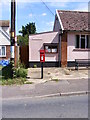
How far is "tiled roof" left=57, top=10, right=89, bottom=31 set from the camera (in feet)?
51.0

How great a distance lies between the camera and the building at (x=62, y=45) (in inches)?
599

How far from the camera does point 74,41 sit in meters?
15.5

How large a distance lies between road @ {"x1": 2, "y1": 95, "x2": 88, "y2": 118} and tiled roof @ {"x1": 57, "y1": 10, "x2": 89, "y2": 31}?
9.49 m

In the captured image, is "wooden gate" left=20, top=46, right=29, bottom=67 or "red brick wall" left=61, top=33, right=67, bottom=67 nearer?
"red brick wall" left=61, top=33, right=67, bottom=67

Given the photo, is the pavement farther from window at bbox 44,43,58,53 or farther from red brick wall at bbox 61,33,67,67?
window at bbox 44,43,58,53

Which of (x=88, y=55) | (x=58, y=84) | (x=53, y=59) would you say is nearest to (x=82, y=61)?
(x=88, y=55)

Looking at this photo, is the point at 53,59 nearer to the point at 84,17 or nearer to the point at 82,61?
the point at 82,61

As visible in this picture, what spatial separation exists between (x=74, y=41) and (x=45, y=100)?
961 cm

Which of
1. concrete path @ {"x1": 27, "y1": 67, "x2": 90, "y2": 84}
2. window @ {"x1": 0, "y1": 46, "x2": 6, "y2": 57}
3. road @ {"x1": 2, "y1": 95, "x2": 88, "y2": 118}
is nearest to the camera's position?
road @ {"x1": 2, "y1": 95, "x2": 88, "y2": 118}

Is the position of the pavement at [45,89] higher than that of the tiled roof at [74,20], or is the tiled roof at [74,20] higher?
the tiled roof at [74,20]

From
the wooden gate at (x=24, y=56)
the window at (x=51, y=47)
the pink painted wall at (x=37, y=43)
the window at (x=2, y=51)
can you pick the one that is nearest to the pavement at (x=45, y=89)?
the pink painted wall at (x=37, y=43)

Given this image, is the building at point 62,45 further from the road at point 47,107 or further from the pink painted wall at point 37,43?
the road at point 47,107

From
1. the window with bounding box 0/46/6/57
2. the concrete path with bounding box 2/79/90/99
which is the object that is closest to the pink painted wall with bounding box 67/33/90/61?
the concrete path with bounding box 2/79/90/99

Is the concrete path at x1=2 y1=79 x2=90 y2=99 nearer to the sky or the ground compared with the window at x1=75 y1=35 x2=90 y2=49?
nearer to the ground
